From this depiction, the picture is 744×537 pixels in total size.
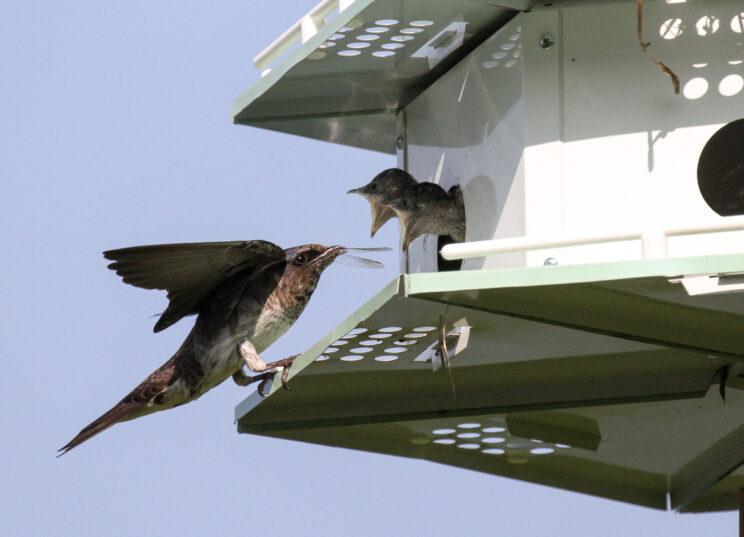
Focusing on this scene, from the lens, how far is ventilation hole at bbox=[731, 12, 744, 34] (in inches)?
245

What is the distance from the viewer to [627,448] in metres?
7.36

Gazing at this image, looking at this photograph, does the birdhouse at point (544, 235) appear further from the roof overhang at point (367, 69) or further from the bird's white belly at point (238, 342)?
the bird's white belly at point (238, 342)

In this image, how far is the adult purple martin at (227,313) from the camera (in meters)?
6.87

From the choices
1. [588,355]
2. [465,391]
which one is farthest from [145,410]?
[588,355]

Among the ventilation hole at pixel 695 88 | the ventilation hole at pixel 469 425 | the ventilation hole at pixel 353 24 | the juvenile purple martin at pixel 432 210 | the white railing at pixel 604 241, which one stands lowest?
the ventilation hole at pixel 469 425

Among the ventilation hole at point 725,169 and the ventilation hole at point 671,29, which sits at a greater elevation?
the ventilation hole at point 671,29

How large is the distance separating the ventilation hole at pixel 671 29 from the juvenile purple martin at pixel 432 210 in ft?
3.29

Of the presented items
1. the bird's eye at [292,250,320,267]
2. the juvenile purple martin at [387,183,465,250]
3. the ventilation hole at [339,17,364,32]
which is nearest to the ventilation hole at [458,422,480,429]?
the juvenile purple martin at [387,183,465,250]

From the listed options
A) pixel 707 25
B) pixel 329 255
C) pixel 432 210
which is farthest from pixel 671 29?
pixel 329 255

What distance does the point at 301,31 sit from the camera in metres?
6.80

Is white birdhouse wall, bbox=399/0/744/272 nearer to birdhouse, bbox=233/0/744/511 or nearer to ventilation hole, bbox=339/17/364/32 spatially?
birdhouse, bbox=233/0/744/511

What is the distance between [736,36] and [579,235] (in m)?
1.33

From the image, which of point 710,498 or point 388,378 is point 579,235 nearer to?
point 388,378

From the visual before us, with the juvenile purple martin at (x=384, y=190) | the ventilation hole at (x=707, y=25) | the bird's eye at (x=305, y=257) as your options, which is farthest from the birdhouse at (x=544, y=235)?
the bird's eye at (x=305, y=257)
